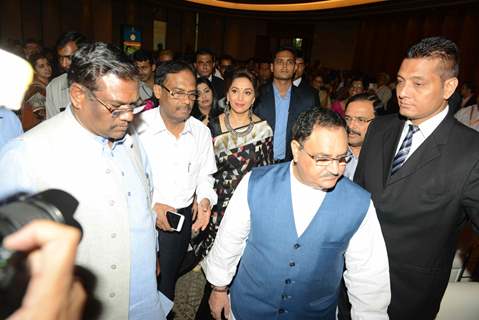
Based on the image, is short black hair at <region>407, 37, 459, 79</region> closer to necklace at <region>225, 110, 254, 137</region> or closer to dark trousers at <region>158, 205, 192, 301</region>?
necklace at <region>225, 110, 254, 137</region>

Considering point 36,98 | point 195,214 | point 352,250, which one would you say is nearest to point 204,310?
point 195,214

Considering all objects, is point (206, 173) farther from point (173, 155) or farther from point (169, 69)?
point (169, 69)

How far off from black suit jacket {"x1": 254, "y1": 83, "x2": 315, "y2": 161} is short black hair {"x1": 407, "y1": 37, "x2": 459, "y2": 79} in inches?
70.3

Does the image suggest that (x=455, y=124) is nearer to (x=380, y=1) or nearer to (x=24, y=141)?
(x=24, y=141)

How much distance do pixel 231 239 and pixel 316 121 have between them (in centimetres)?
68

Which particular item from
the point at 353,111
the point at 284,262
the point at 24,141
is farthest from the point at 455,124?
the point at 24,141

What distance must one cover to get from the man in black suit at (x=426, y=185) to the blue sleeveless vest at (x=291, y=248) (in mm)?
397

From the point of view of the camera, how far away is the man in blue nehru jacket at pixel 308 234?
4.42ft

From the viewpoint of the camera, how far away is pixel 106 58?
128cm

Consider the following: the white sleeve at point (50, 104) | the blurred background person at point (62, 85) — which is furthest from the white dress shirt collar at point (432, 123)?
the white sleeve at point (50, 104)

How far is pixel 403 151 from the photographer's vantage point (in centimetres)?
174

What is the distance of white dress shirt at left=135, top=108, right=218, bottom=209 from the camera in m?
2.12

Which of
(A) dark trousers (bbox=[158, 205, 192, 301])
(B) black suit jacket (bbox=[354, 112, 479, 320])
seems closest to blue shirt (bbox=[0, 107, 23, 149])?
(A) dark trousers (bbox=[158, 205, 192, 301])

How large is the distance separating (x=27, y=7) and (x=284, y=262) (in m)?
11.3
